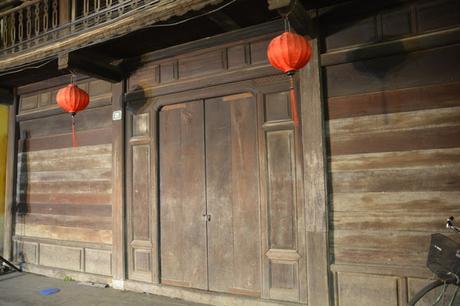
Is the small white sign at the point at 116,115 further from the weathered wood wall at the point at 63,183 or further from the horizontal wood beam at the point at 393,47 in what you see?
the horizontal wood beam at the point at 393,47

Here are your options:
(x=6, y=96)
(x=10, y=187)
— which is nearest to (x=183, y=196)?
(x=10, y=187)

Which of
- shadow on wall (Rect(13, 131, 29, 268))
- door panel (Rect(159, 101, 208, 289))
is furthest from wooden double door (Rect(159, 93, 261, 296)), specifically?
shadow on wall (Rect(13, 131, 29, 268))

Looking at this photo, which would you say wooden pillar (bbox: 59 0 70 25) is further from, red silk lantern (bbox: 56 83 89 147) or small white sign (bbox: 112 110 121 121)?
small white sign (bbox: 112 110 121 121)

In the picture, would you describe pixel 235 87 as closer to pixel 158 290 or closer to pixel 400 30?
pixel 400 30

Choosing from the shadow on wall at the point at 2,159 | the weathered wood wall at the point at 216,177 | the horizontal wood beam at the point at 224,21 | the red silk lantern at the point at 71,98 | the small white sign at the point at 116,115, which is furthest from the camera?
the shadow on wall at the point at 2,159

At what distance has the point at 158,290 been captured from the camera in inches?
198

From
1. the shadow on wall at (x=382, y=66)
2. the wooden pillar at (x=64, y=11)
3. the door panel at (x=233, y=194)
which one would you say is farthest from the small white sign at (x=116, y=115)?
the shadow on wall at (x=382, y=66)

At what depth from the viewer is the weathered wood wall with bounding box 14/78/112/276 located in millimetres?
5727

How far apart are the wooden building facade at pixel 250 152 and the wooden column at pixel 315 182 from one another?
2 cm

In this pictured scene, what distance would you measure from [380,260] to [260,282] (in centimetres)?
146

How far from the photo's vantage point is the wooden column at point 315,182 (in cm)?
389

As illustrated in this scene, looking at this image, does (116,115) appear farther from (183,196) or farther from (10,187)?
(10,187)

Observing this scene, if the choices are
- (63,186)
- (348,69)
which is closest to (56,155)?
(63,186)

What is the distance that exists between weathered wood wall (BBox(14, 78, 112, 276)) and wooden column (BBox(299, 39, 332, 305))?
129 inches
